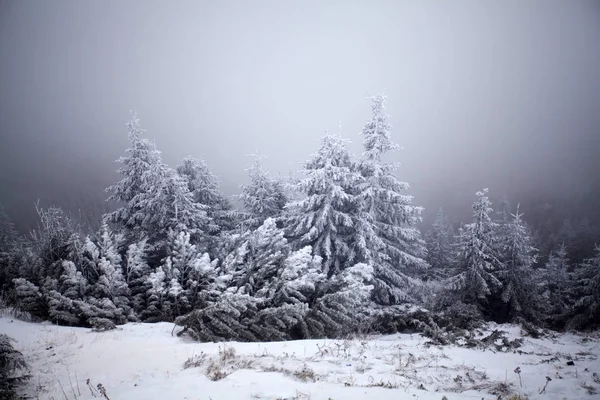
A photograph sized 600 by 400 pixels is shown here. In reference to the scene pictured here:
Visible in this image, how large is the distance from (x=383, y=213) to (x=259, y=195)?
735cm

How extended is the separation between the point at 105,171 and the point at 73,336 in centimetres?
18894

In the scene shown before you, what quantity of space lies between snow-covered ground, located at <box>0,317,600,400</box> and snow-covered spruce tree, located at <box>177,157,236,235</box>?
11.6 meters

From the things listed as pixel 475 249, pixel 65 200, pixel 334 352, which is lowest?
pixel 334 352

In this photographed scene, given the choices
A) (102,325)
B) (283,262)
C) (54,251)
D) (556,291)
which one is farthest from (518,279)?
(54,251)

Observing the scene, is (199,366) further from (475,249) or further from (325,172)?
(475,249)

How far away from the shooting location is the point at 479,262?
14523 mm

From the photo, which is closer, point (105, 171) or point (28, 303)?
point (28, 303)

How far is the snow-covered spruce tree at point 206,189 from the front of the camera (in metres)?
19.2

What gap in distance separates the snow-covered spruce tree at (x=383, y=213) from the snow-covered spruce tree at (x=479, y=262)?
7.00ft

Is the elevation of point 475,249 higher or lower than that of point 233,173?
lower

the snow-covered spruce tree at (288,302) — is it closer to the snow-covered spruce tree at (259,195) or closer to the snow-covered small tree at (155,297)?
the snow-covered small tree at (155,297)

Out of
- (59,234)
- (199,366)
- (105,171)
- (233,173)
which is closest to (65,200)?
(105,171)

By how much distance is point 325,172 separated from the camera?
1432 centimetres

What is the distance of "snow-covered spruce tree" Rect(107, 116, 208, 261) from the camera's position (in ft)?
50.0
